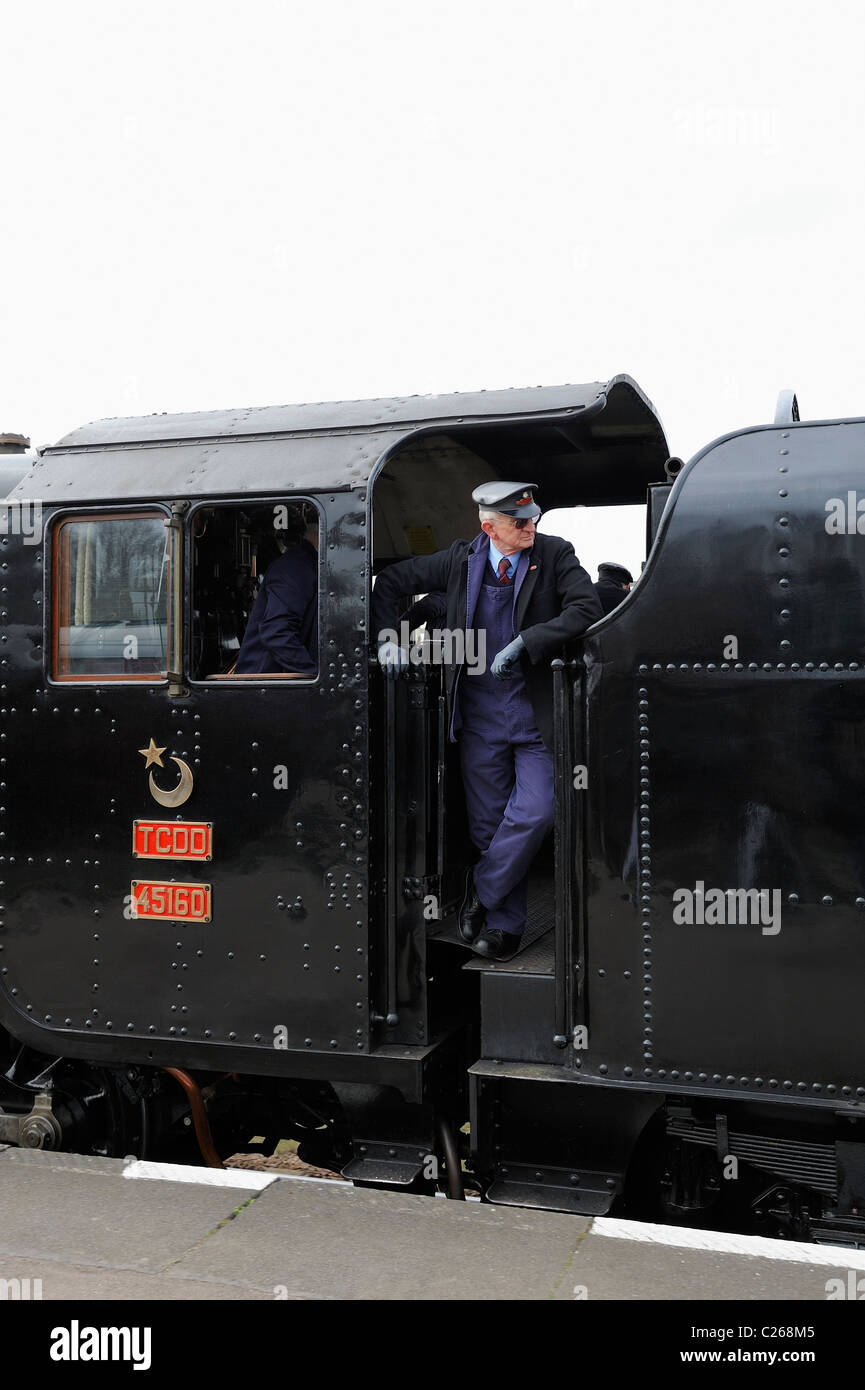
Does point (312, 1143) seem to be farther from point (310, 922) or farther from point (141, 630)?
point (141, 630)

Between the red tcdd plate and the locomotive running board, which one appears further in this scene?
the red tcdd plate

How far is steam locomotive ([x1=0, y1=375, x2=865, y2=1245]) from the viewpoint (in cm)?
374

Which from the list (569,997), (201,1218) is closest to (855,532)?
(569,997)

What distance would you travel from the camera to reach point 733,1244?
3.46 meters

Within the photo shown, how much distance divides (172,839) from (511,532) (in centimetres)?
169

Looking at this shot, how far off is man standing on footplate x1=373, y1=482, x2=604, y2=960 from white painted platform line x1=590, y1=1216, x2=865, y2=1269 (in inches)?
40.8

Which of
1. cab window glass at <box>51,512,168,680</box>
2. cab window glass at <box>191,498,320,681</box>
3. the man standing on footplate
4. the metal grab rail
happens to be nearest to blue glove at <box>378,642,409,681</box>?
the man standing on footplate

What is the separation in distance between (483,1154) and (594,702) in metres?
1.64

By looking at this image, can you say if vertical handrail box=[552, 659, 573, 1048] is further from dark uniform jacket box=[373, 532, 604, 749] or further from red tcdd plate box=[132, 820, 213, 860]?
red tcdd plate box=[132, 820, 213, 860]

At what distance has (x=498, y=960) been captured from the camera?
171 inches

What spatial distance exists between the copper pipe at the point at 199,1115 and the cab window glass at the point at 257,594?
1605mm

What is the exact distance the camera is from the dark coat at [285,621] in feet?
14.6
